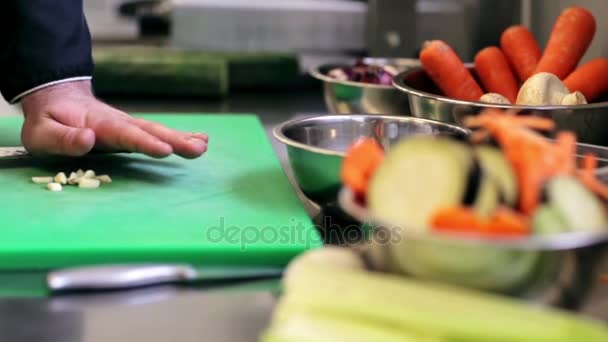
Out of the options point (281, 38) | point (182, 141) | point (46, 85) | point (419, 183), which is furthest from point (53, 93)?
point (281, 38)

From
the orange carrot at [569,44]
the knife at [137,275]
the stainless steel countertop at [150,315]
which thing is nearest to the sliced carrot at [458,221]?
the stainless steel countertop at [150,315]

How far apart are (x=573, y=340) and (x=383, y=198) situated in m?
0.12

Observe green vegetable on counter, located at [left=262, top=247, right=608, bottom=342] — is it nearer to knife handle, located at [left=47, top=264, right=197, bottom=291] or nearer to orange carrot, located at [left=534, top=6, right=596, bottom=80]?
knife handle, located at [left=47, top=264, right=197, bottom=291]

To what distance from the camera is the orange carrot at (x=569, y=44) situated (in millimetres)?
1104

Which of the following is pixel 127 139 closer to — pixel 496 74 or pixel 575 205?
pixel 496 74

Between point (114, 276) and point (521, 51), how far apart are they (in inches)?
25.9

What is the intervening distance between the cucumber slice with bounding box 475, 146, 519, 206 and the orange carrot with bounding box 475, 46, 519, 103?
2.03 ft

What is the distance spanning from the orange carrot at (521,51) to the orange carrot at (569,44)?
4 centimetres

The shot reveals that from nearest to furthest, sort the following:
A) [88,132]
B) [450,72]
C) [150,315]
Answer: [150,315] → [88,132] → [450,72]

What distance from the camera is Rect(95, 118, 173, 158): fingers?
1005 millimetres

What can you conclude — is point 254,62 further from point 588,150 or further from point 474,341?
point 474,341

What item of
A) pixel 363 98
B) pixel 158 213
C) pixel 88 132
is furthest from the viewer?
pixel 363 98

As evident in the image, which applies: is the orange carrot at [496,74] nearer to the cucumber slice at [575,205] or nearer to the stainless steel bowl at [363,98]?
the stainless steel bowl at [363,98]

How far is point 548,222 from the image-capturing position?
51 cm
